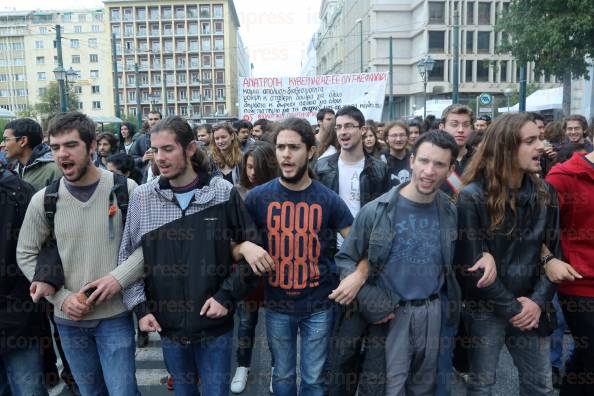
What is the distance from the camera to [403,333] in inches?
104

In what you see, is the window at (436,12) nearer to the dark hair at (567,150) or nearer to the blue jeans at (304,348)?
the dark hair at (567,150)

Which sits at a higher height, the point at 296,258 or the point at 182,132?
the point at 182,132

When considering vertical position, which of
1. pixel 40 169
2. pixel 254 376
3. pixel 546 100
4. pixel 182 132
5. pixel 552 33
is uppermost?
pixel 552 33

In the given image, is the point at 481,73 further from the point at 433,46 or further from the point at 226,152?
the point at 226,152

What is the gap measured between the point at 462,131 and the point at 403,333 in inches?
93.7

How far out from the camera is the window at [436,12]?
49594 mm

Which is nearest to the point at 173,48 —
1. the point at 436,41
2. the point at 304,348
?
the point at 436,41

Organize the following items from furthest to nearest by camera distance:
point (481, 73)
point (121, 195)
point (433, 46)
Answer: point (481, 73)
point (433, 46)
point (121, 195)

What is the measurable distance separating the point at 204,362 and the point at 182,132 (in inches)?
52.4

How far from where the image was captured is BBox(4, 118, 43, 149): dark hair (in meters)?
4.04

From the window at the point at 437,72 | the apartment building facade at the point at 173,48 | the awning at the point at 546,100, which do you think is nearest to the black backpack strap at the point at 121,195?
the awning at the point at 546,100

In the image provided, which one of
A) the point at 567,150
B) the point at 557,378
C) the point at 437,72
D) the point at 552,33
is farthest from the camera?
the point at 437,72

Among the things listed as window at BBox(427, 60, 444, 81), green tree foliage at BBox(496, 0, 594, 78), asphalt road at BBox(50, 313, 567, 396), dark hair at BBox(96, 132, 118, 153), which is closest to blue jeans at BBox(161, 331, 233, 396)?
asphalt road at BBox(50, 313, 567, 396)

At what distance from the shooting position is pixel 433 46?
50.4 meters
